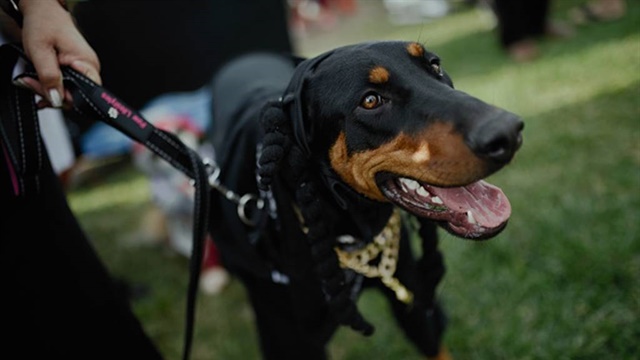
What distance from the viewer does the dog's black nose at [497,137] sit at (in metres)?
1.35

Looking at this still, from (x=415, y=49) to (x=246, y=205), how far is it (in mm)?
927

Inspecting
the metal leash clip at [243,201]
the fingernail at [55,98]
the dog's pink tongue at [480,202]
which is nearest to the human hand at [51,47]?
the fingernail at [55,98]

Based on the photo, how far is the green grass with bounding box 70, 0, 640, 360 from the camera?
2.45 metres

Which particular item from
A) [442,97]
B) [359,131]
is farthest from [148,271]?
[442,97]

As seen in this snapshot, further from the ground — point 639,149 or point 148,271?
point 639,149

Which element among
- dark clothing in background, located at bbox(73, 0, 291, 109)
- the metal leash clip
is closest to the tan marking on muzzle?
the metal leash clip

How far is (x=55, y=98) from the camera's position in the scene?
172cm

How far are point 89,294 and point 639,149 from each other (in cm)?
364

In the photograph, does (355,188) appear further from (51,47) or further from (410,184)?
(51,47)

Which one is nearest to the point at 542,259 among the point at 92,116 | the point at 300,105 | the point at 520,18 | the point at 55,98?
the point at 300,105

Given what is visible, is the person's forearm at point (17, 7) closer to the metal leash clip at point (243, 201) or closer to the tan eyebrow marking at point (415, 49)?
the metal leash clip at point (243, 201)

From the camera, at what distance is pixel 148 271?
4.19m

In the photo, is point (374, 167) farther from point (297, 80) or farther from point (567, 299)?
point (567, 299)

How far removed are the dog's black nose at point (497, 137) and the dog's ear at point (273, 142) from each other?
25.5 inches
